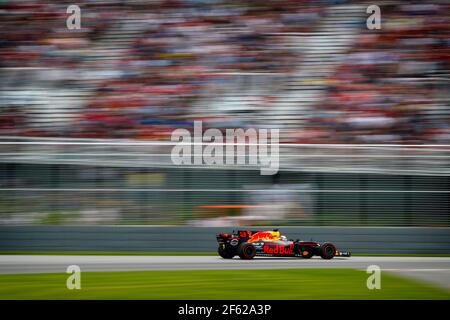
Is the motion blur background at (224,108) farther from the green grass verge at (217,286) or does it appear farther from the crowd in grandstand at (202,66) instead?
the green grass verge at (217,286)

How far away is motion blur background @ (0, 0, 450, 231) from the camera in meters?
11.5

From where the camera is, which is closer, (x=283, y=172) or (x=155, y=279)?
(x=155, y=279)

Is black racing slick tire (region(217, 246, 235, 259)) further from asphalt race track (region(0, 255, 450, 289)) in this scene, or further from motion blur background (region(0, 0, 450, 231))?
motion blur background (region(0, 0, 450, 231))

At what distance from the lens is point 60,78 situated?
40.9 feet

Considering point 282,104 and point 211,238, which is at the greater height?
point 282,104

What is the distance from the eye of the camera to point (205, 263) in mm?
9977

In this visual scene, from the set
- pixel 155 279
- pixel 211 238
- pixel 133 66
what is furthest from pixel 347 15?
pixel 155 279

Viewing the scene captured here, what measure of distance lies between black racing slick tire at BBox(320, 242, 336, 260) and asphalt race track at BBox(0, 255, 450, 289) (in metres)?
0.08

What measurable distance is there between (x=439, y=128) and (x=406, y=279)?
4.10 meters

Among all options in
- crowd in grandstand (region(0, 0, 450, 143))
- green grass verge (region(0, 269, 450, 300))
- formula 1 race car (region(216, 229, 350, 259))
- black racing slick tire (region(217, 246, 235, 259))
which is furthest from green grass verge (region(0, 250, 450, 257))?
green grass verge (region(0, 269, 450, 300))

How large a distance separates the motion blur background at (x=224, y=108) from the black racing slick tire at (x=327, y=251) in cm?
97

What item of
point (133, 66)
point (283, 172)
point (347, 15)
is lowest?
point (283, 172)
